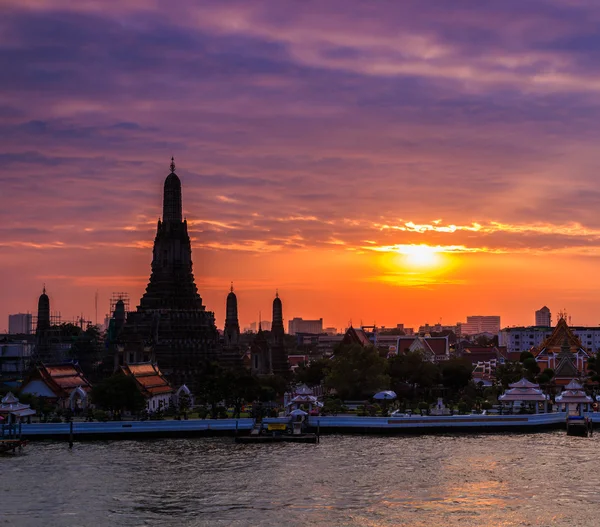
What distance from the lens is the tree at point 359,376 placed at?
122750mm

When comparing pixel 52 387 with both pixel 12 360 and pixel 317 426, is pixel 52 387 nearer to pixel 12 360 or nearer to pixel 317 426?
pixel 317 426

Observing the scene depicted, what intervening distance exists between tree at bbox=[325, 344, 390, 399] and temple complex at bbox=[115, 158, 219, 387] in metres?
24.7

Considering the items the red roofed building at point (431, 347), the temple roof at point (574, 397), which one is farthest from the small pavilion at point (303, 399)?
the red roofed building at point (431, 347)

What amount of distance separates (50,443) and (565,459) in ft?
144

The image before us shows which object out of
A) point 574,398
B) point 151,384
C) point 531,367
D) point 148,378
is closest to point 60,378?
point 148,378

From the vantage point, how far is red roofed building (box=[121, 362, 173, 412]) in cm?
11600

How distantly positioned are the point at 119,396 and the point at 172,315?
42958 mm

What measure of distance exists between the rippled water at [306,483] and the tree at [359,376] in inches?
1128

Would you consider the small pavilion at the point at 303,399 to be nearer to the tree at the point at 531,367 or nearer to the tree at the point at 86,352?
the tree at the point at 531,367

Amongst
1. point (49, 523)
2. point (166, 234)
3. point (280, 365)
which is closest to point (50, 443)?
point (49, 523)

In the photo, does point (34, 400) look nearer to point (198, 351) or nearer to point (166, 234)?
point (198, 351)

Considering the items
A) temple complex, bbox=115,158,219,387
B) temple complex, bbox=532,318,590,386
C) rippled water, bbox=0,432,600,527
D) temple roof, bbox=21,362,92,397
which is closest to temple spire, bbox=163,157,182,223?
temple complex, bbox=115,158,219,387

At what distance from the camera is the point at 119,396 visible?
104938mm

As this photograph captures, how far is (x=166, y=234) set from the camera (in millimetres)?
153750
